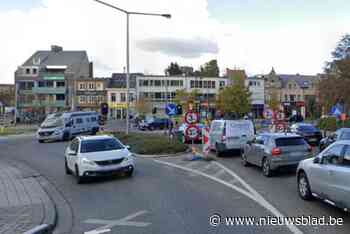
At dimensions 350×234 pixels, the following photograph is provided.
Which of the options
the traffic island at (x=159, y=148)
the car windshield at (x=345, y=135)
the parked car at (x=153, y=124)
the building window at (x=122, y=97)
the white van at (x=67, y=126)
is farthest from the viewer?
the building window at (x=122, y=97)

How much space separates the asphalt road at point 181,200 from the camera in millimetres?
7371

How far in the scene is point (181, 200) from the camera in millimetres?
9461

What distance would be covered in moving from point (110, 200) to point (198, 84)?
262 feet

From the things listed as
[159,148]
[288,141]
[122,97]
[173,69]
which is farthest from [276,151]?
[173,69]

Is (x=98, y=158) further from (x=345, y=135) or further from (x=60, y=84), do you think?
(x=60, y=84)

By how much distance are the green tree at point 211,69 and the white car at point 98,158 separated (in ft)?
301

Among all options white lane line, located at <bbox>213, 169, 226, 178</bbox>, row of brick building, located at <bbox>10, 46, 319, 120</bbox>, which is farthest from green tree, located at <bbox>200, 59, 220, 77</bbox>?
white lane line, located at <bbox>213, 169, 226, 178</bbox>

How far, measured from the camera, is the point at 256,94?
94062mm

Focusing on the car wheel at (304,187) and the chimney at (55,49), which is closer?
the car wheel at (304,187)

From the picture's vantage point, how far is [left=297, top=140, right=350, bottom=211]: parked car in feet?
23.3

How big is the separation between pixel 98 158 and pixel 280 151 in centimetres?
608

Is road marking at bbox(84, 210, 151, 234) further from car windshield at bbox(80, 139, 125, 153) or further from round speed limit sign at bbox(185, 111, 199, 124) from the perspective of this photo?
round speed limit sign at bbox(185, 111, 199, 124)

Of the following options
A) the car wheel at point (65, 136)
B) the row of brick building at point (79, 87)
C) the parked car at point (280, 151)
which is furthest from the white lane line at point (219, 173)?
the row of brick building at point (79, 87)

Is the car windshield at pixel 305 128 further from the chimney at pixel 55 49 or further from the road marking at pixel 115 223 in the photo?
the chimney at pixel 55 49
